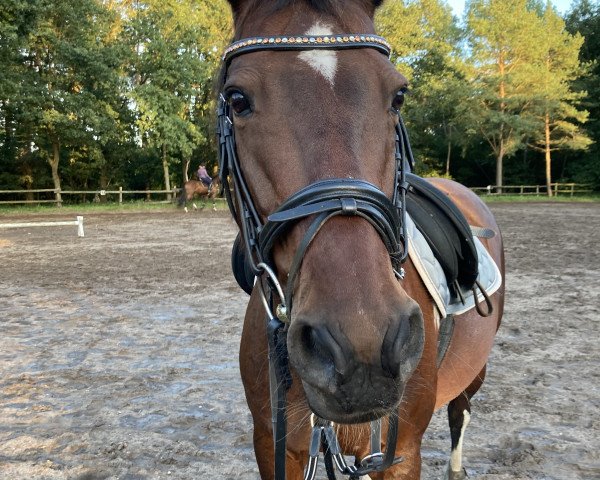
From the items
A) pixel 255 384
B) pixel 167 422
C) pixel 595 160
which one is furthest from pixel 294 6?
pixel 595 160

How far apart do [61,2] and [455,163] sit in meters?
34.0

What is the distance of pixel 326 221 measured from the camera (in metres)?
1.49

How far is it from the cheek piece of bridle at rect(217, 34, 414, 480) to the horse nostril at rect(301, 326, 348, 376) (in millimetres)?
163

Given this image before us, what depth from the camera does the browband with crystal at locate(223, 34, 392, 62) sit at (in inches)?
67.5

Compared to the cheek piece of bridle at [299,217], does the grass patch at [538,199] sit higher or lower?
lower

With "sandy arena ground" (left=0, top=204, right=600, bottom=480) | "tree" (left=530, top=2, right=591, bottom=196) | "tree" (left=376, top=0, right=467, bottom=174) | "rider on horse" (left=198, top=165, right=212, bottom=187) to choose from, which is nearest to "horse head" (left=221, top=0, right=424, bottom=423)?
"sandy arena ground" (left=0, top=204, right=600, bottom=480)

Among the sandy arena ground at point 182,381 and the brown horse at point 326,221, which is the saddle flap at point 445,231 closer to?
the brown horse at point 326,221

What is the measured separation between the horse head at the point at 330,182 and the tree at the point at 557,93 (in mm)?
38691

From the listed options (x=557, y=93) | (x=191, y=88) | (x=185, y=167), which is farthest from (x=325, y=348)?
(x=557, y=93)

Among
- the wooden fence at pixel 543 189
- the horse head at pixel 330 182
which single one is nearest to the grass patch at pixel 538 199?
the wooden fence at pixel 543 189

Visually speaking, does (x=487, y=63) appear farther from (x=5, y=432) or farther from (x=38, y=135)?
(x=5, y=432)

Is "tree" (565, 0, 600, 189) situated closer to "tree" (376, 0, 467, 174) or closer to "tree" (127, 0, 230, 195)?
"tree" (376, 0, 467, 174)

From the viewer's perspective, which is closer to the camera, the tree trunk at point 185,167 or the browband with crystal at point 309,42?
the browband with crystal at point 309,42

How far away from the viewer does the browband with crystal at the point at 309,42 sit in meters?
1.71
